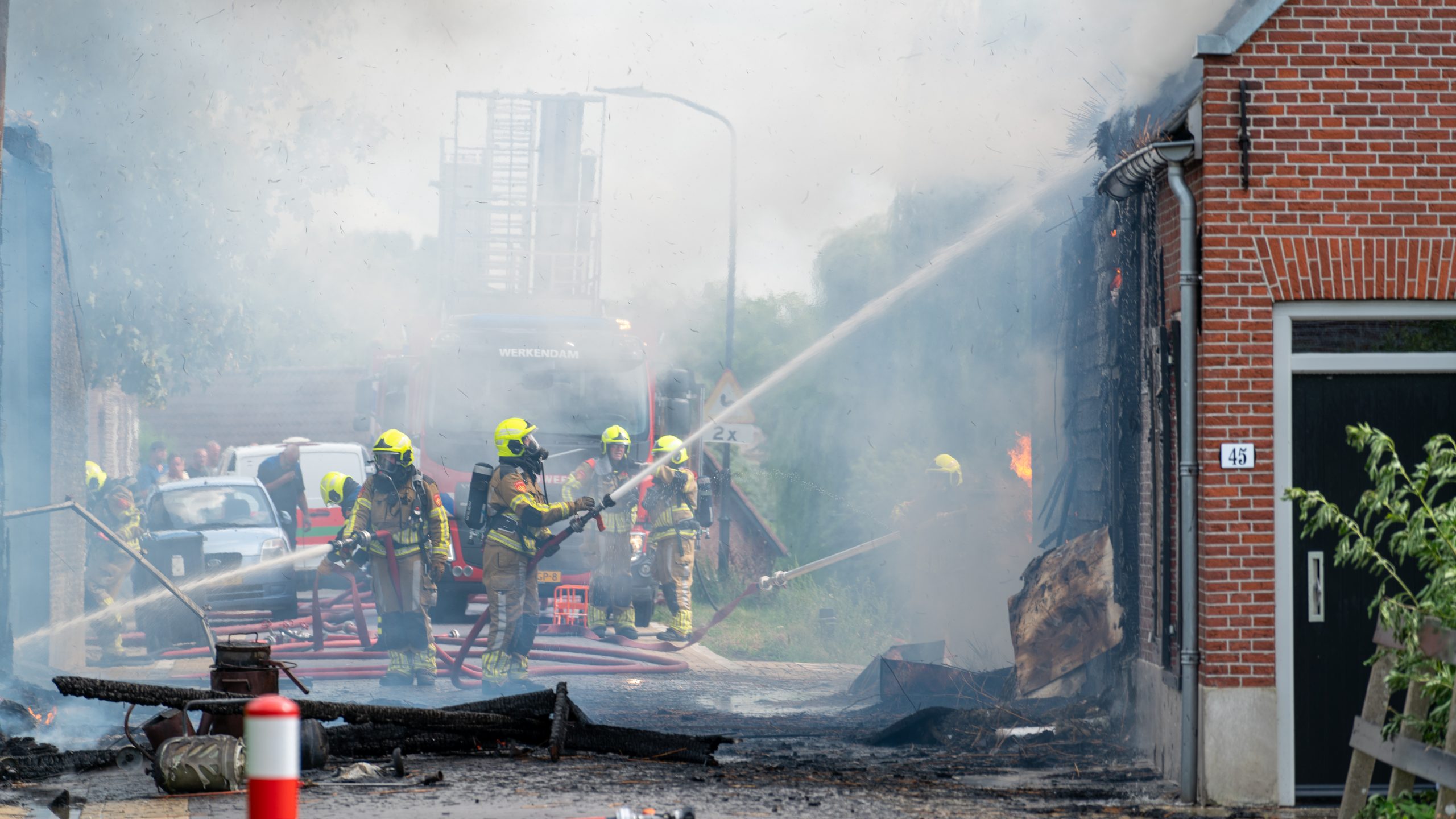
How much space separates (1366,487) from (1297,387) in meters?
0.60

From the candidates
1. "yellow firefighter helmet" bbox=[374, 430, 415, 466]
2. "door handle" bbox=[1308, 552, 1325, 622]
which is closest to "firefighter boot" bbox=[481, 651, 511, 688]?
"yellow firefighter helmet" bbox=[374, 430, 415, 466]

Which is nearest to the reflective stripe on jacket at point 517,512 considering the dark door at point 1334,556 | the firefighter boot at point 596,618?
the firefighter boot at point 596,618

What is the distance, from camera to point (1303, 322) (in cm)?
661

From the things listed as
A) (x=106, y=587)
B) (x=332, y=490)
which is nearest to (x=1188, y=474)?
(x=332, y=490)

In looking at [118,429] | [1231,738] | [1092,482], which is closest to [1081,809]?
[1231,738]

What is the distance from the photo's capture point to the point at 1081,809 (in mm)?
6195

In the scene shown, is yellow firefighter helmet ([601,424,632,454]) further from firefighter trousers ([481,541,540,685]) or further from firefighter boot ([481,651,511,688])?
firefighter boot ([481,651,511,688])

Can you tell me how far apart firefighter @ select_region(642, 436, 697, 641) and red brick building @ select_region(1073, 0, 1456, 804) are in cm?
736

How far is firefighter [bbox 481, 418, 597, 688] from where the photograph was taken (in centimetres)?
1080

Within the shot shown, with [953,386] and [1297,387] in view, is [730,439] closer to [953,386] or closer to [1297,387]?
[953,386]

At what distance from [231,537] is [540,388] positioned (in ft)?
11.1

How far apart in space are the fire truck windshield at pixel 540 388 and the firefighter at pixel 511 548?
2837 mm

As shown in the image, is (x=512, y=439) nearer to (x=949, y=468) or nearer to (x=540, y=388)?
(x=540, y=388)

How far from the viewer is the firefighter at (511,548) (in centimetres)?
1080
